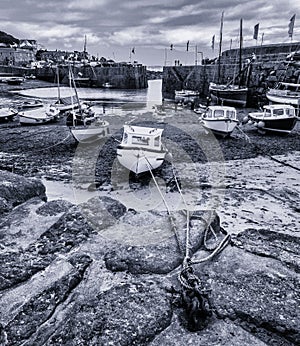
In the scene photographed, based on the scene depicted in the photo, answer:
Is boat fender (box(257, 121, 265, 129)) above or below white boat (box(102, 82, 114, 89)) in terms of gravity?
below

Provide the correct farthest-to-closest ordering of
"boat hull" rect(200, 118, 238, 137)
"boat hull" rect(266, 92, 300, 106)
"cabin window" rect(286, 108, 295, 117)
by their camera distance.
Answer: "boat hull" rect(266, 92, 300, 106) < "cabin window" rect(286, 108, 295, 117) < "boat hull" rect(200, 118, 238, 137)

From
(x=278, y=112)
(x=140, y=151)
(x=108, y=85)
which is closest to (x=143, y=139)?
(x=140, y=151)

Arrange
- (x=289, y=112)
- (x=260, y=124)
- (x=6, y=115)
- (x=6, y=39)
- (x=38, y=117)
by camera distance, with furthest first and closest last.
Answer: (x=6, y=39) → (x=6, y=115) → (x=38, y=117) → (x=260, y=124) → (x=289, y=112)

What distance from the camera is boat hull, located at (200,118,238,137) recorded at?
2003 centimetres

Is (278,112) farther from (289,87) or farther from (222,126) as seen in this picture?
(289,87)

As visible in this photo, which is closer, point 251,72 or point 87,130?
point 87,130

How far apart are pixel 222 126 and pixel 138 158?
9604 mm

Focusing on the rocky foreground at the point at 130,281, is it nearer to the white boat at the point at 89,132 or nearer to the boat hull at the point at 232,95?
the white boat at the point at 89,132

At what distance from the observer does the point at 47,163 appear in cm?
1528

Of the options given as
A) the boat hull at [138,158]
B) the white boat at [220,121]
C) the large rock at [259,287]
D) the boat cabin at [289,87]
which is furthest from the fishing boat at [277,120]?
the large rock at [259,287]

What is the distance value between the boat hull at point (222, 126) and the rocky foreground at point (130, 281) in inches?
524

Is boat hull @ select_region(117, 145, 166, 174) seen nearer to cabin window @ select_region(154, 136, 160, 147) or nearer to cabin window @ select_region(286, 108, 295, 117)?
cabin window @ select_region(154, 136, 160, 147)

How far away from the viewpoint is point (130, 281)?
520 centimetres

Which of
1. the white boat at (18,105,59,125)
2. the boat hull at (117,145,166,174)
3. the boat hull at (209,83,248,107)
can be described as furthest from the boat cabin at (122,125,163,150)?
the boat hull at (209,83,248,107)
